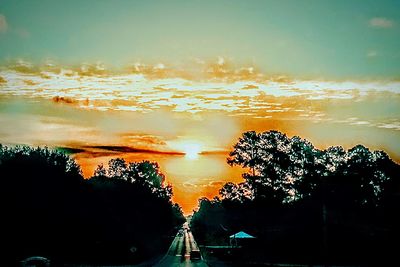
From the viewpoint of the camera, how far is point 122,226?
55.4m

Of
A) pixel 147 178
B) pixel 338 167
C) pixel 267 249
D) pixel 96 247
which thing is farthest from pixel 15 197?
pixel 147 178

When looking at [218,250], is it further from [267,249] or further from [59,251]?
[59,251]

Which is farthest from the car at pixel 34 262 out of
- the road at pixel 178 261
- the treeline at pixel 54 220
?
the road at pixel 178 261

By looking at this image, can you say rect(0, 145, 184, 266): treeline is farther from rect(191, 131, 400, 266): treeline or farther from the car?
rect(191, 131, 400, 266): treeline

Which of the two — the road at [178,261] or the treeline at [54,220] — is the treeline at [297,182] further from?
the treeline at [54,220]

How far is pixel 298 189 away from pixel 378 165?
528 inches

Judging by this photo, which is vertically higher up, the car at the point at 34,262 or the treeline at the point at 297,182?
the treeline at the point at 297,182

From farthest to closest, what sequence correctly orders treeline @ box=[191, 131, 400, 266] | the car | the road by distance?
1. treeline @ box=[191, 131, 400, 266]
2. the road
3. the car

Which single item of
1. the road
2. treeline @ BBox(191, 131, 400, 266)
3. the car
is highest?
treeline @ BBox(191, 131, 400, 266)

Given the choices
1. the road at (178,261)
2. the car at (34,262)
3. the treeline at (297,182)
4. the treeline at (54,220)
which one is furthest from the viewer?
the treeline at (297,182)

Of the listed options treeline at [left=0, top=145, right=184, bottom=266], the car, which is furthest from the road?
the car

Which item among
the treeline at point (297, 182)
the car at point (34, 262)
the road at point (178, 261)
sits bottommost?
the road at point (178, 261)

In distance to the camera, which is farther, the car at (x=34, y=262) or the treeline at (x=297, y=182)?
the treeline at (x=297, y=182)

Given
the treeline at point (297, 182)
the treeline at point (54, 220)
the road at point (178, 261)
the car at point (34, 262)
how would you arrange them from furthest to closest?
the treeline at point (297, 182), the road at point (178, 261), the treeline at point (54, 220), the car at point (34, 262)
